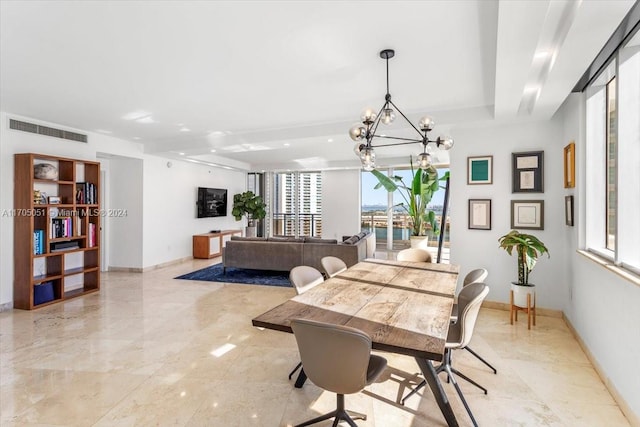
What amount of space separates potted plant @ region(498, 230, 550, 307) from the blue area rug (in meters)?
3.28

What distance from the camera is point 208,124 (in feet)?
16.4

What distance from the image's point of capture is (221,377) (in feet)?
8.48

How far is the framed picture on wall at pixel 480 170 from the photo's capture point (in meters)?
4.33

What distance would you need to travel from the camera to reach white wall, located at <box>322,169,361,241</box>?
31.4 feet

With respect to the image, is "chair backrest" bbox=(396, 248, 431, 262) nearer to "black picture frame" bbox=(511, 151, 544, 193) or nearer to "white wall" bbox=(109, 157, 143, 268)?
"black picture frame" bbox=(511, 151, 544, 193)

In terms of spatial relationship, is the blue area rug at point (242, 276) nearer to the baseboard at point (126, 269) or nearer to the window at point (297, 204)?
the baseboard at point (126, 269)

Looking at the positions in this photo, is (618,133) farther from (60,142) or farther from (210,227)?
(210,227)

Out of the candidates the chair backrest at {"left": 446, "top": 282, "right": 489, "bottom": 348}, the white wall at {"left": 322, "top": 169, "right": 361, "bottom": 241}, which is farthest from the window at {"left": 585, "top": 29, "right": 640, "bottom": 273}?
the white wall at {"left": 322, "top": 169, "right": 361, "bottom": 241}

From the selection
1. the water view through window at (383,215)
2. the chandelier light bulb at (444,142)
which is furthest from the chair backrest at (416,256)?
the water view through window at (383,215)

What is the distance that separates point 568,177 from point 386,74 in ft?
7.59

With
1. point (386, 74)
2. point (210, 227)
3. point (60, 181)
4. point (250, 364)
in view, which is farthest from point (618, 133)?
point (210, 227)

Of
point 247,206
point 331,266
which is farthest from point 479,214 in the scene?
point 247,206

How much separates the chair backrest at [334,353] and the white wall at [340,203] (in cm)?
788

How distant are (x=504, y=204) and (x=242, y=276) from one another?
177 inches
